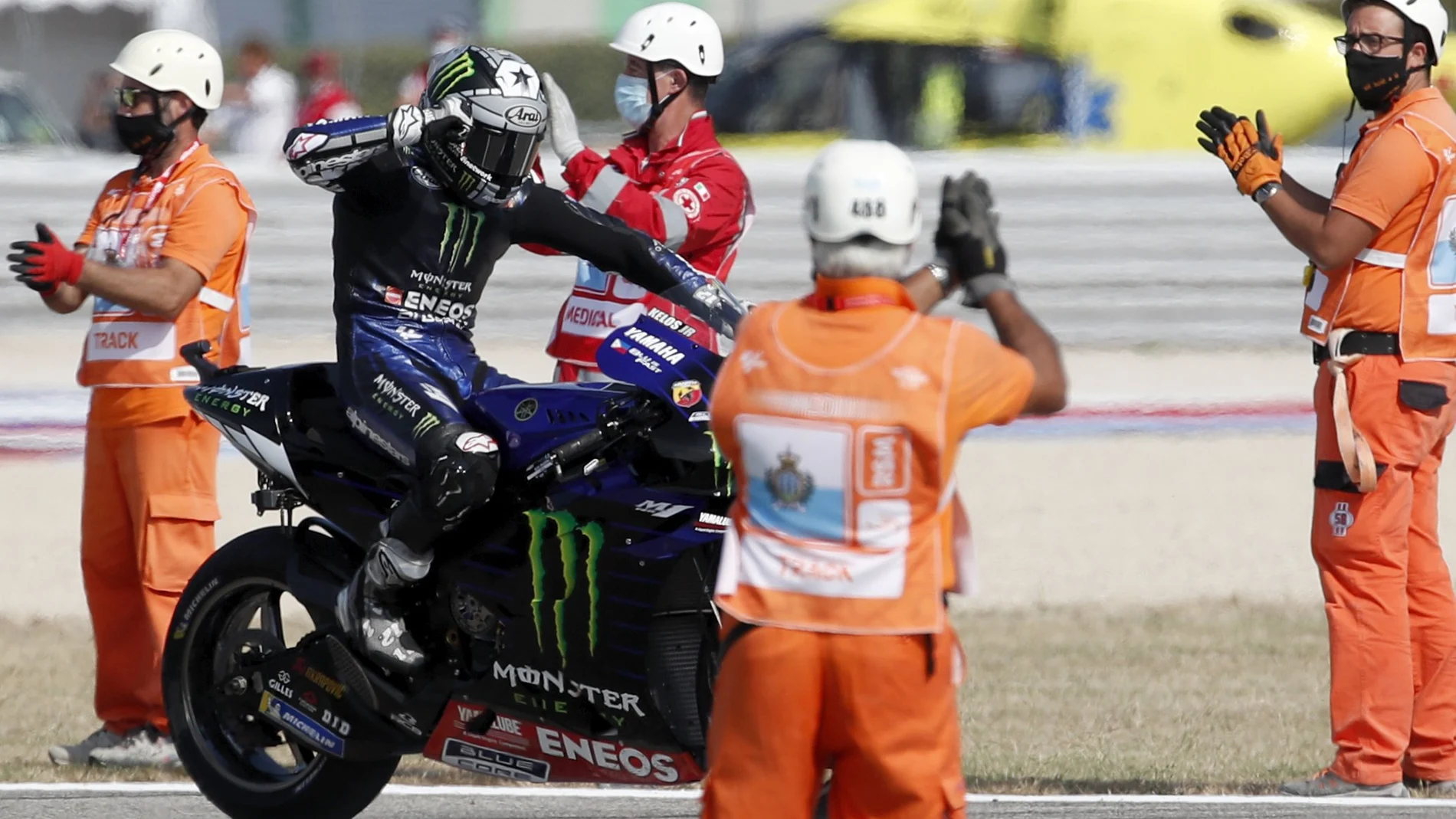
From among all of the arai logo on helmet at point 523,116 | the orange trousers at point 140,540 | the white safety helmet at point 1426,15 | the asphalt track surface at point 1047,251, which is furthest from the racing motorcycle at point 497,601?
the asphalt track surface at point 1047,251

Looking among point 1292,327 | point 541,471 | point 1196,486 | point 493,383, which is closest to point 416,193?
point 493,383

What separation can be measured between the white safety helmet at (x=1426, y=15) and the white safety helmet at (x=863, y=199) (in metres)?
2.61

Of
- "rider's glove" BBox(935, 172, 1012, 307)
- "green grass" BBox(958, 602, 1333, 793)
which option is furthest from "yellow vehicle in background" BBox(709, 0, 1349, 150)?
"rider's glove" BBox(935, 172, 1012, 307)

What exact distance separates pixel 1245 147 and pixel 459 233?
6.99 ft

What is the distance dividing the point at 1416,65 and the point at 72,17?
1778 cm

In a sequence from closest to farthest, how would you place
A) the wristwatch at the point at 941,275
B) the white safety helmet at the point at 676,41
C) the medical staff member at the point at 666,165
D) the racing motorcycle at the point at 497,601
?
the wristwatch at the point at 941,275 → the racing motorcycle at the point at 497,601 → the medical staff member at the point at 666,165 → the white safety helmet at the point at 676,41

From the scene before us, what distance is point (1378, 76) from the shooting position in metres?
6.23

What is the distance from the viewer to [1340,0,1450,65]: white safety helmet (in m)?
6.22

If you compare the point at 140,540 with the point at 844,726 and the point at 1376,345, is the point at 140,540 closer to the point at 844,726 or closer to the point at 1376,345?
the point at 844,726

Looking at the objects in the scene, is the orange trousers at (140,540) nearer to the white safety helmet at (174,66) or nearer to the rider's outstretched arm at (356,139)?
the white safety helmet at (174,66)

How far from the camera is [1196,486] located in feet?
37.8

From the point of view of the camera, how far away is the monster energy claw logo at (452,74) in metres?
5.55

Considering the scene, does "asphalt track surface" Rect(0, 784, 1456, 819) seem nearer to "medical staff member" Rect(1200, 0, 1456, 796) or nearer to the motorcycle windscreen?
"medical staff member" Rect(1200, 0, 1456, 796)

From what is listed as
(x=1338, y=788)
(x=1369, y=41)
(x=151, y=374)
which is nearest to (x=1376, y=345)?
(x=1369, y=41)
